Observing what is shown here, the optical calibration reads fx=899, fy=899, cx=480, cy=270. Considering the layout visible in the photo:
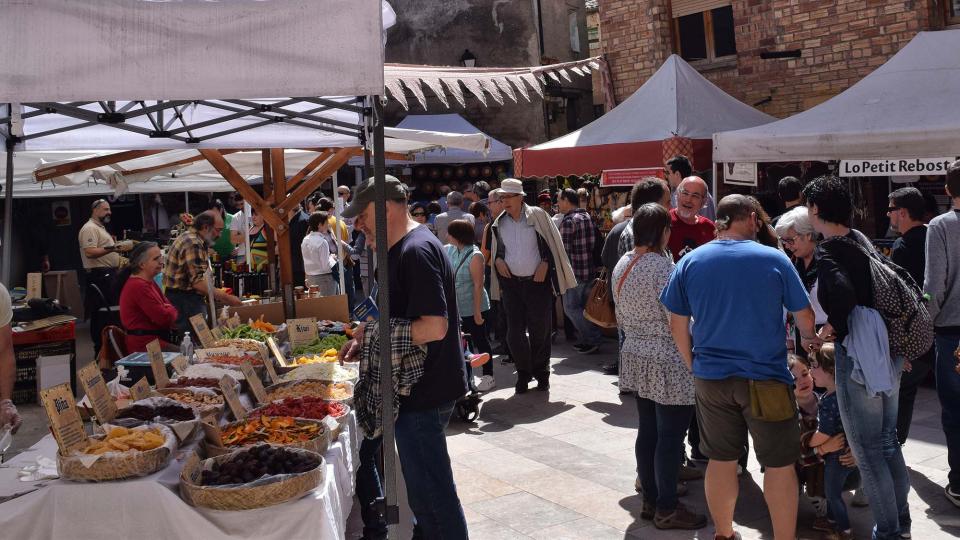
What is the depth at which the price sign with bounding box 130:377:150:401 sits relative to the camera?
200 inches

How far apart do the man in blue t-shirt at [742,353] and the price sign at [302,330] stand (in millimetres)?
3660

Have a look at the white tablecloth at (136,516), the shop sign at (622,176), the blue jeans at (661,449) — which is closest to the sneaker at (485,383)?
the blue jeans at (661,449)

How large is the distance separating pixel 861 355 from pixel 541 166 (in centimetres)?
800

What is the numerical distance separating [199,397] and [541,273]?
13.8ft

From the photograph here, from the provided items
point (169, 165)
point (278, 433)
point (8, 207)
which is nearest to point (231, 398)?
point (278, 433)

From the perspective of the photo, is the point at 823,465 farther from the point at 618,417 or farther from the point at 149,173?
the point at 149,173

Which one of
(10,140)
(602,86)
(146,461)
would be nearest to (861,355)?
(146,461)

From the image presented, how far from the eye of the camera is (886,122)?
27.9 ft

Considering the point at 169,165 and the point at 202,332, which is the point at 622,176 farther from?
the point at 202,332

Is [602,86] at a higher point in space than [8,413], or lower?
higher

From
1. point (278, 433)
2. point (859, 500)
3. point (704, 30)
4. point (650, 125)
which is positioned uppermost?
point (704, 30)

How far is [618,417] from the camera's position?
26.1 feet

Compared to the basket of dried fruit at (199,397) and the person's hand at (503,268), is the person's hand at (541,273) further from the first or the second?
the basket of dried fruit at (199,397)

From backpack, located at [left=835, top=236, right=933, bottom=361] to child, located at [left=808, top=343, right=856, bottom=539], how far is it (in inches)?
17.2
